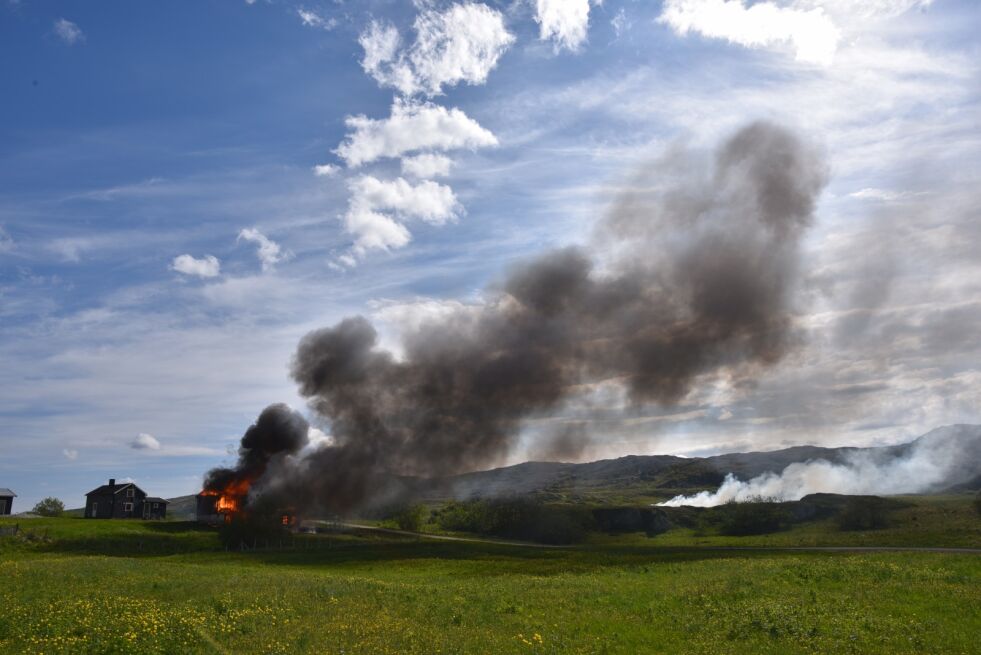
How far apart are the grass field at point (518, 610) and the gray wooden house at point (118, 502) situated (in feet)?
295

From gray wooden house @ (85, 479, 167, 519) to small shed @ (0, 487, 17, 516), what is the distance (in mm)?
12255

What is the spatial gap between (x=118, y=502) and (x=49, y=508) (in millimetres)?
23647

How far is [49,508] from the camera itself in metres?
140

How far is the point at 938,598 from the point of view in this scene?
1240 inches

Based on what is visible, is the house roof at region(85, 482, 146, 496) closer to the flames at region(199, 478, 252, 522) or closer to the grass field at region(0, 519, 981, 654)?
the flames at region(199, 478, 252, 522)

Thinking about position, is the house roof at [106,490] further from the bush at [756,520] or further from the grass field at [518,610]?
the bush at [756,520]

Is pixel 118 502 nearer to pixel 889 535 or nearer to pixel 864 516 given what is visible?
pixel 889 535

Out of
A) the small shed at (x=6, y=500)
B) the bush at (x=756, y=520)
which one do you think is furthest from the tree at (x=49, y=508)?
the bush at (x=756, y=520)

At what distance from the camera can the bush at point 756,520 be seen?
127438mm

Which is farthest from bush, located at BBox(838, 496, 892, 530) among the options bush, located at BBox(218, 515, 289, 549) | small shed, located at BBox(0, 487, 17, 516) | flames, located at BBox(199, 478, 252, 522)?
small shed, located at BBox(0, 487, 17, 516)

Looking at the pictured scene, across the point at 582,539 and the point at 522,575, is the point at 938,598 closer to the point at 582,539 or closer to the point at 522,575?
the point at 522,575

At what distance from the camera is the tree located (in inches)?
5224

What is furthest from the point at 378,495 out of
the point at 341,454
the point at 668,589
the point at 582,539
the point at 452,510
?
the point at 668,589

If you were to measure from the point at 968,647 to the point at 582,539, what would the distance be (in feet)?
317
